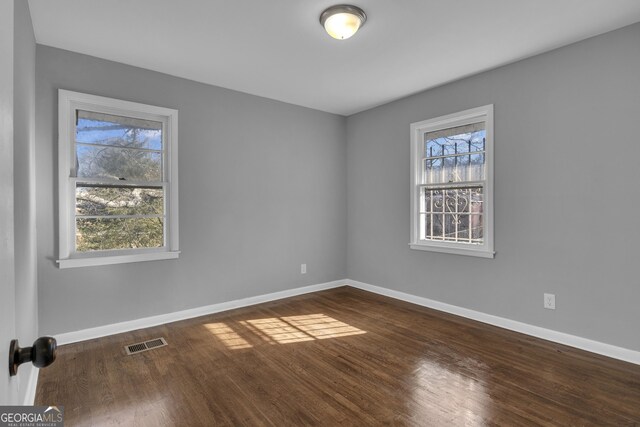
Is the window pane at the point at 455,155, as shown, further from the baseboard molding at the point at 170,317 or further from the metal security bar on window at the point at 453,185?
the baseboard molding at the point at 170,317

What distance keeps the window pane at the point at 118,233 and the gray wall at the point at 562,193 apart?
3.18 metres

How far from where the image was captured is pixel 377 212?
191 inches

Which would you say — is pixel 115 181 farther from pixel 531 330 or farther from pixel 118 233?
pixel 531 330

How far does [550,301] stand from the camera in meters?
3.14

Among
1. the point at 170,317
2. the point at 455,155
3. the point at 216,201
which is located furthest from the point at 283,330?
the point at 455,155

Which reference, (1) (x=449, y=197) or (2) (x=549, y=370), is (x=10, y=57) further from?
(1) (x=449, y=197)

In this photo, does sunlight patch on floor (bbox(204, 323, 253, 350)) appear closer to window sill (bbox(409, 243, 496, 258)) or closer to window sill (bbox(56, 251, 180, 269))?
window sill (bbox(56, 251, 180, 269))

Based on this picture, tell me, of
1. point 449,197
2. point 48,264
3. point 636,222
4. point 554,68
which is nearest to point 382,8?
point 554,68

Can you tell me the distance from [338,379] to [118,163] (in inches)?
115

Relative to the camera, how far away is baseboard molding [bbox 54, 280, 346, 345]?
10.2ft

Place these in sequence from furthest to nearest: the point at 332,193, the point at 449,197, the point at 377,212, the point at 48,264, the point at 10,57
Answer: the point at 332,193 < the point at 377,212 < the point at 449,197 < the point at 48,264 < the point at 10,57

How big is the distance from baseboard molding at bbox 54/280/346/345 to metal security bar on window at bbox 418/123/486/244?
6.34ft

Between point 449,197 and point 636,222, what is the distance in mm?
1694

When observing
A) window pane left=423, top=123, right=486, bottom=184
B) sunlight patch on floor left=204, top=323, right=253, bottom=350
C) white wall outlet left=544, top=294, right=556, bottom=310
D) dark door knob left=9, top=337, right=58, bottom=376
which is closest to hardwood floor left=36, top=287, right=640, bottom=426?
sunlight patch on floor left=204, top=323, right=253, bottom=350
